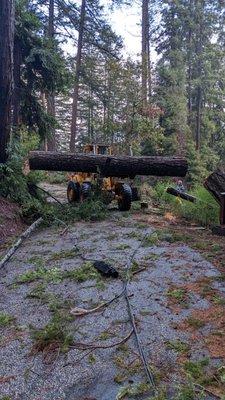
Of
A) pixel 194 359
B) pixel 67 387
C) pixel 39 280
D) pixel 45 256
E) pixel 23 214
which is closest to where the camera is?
pixel 67 387

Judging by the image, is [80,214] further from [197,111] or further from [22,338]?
[197,111]

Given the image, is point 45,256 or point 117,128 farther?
point 117,128

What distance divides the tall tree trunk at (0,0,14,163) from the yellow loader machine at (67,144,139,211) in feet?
8.06

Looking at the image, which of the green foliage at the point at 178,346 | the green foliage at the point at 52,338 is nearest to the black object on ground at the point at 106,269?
the green foliage at the point at 52,338

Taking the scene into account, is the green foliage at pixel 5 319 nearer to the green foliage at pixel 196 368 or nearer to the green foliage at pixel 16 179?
the green foliage at pixel 196 368

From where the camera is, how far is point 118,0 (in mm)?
20656

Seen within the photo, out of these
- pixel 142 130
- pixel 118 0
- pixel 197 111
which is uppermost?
pixel 118 0

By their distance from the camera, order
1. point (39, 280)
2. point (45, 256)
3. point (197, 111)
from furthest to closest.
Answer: point (197, 111)
point (45, 256)
point (39, 280)

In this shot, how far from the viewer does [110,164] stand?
8883 mm

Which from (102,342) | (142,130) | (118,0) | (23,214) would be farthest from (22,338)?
(118,0)

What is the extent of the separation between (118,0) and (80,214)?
16912 mm

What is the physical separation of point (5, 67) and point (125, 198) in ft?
14.4

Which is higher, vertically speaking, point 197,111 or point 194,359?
point 197,111

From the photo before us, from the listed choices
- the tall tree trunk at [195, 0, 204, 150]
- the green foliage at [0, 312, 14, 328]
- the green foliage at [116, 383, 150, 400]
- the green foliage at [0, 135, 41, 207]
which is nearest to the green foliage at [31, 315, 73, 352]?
the green foliage at [0, 312, 14, 328]
